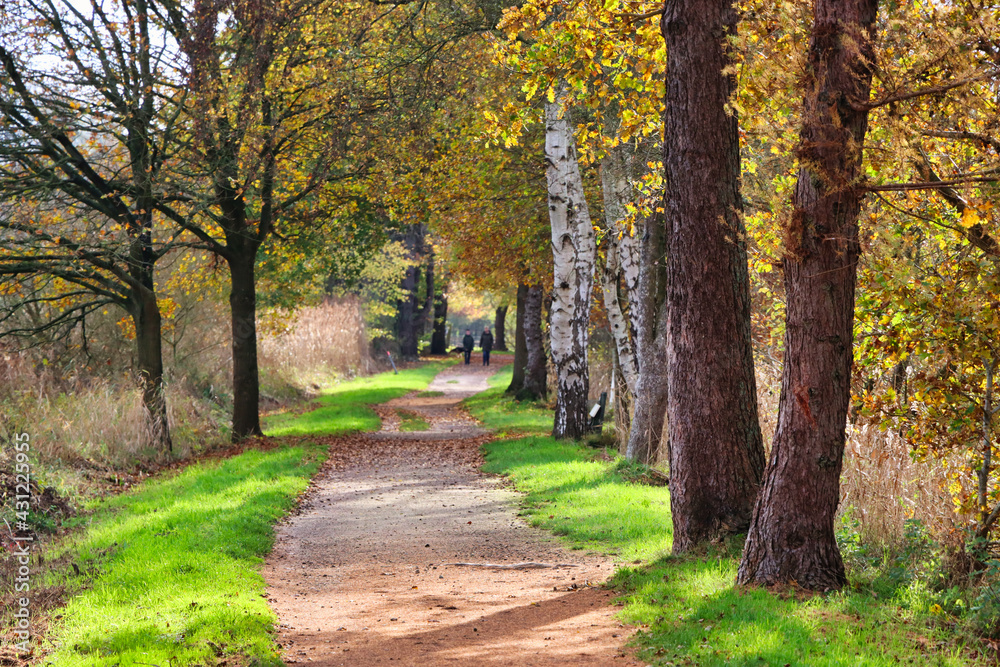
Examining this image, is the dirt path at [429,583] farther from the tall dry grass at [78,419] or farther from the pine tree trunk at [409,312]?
the pine tree trunk at [409,312]

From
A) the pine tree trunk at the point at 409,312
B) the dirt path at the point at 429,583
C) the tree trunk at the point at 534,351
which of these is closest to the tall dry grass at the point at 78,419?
the dirt path at the point at 429,583

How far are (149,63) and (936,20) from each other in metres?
12.8

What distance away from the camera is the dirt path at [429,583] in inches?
234

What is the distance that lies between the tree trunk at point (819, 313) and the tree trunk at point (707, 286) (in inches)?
42.4

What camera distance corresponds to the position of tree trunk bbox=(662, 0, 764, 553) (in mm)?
7402

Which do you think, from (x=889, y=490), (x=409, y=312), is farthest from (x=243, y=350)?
(x=409, y=312)

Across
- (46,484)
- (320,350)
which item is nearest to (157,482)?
(46,484)

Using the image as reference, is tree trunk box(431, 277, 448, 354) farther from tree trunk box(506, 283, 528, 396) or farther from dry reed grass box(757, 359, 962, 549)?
dry reed grass box(757, 359, 962, 549)

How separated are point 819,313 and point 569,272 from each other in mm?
9912

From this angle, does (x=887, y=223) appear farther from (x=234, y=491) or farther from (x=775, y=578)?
(x=234, y=491)

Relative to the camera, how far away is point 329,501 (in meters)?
12.1

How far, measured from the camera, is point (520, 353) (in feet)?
89.5

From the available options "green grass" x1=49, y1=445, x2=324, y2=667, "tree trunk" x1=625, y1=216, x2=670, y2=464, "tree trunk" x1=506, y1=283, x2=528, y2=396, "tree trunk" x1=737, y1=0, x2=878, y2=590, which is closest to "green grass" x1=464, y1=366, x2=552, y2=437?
"tree trunk" x1=506, y1=283, x2=528, y2=396

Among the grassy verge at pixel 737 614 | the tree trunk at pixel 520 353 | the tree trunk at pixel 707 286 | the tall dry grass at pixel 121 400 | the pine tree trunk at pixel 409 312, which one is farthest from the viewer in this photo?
the pine tree trunk at pixel 409 312
